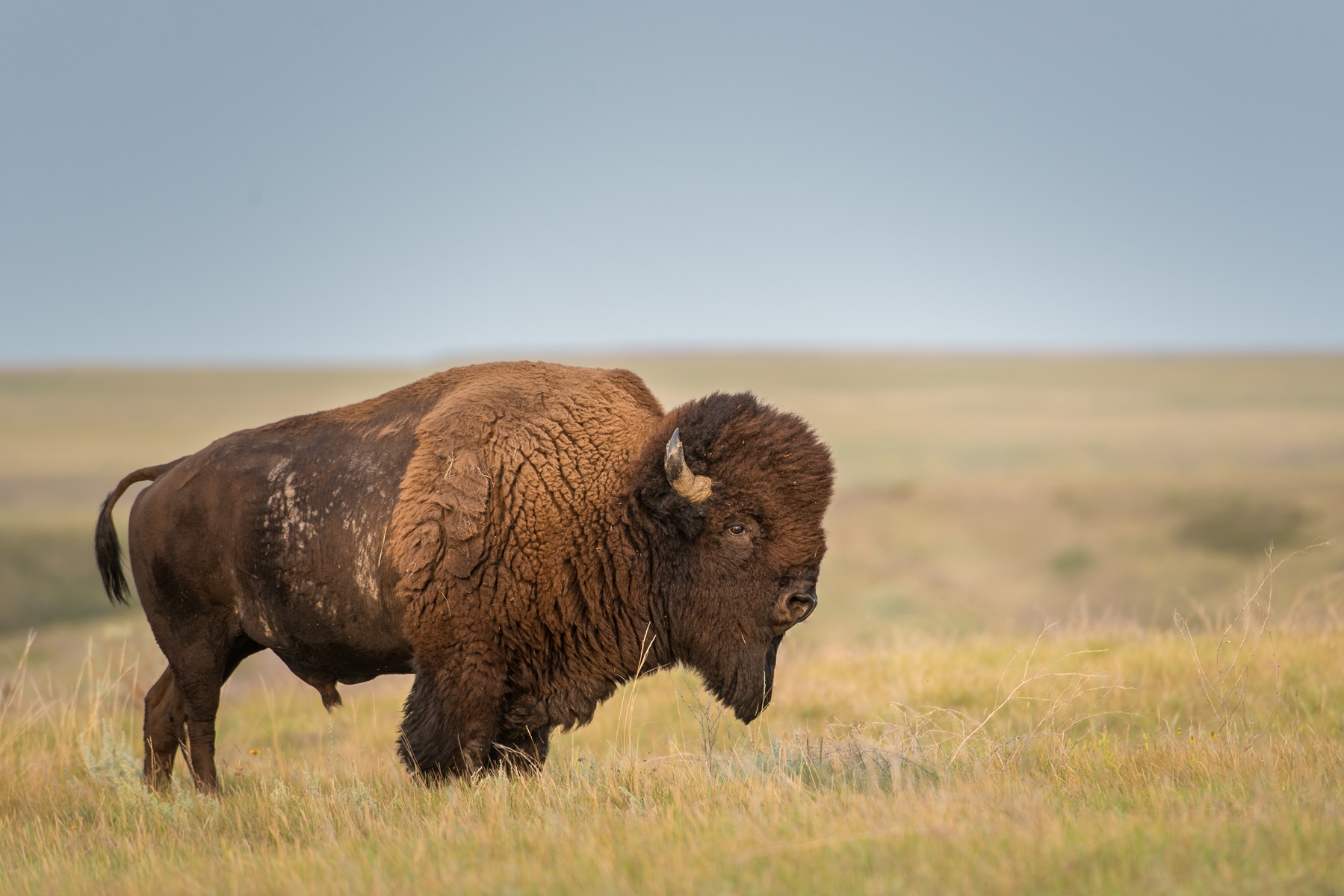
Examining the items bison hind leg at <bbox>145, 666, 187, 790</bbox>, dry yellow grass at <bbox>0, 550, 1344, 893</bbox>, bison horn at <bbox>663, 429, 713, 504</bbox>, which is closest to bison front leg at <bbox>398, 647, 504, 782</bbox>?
dry yellow grass at <bbox>0, 550, 1344, 893</bbox>

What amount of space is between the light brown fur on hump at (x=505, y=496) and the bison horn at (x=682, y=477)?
12.9 inches

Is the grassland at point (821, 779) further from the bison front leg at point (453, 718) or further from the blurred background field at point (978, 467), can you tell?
the blurred background field at point (978, 467)

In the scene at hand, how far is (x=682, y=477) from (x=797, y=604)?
2.99 feet

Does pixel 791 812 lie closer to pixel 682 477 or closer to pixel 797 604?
pixel 797 604

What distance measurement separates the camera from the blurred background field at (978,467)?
25.1 m

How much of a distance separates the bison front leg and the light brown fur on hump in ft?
0.86

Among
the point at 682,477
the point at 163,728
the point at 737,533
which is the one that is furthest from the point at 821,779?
the point at 163,728

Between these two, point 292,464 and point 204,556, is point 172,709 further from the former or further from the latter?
point 292,464

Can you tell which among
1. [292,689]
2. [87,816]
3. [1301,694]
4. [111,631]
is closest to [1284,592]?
[1301,694]

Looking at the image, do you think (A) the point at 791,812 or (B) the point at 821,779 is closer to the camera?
(A) the point at 791,812

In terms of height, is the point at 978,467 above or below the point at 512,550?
below

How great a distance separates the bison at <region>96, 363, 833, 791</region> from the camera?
19.8ft

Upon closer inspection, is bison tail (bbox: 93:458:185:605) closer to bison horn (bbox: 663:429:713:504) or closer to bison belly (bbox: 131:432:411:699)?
bison belly (bbox: 131:432:411:699)

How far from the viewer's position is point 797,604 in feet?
20.4
